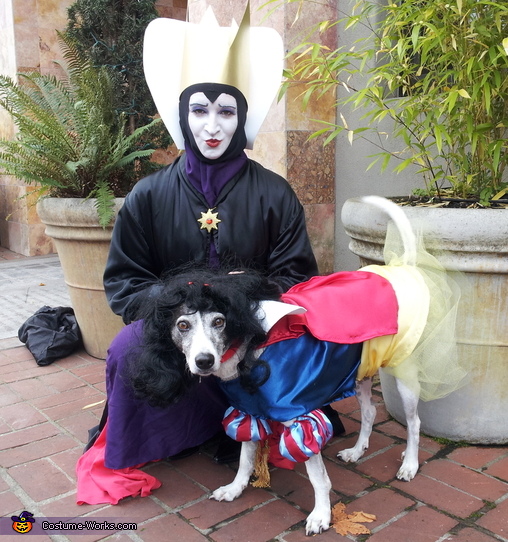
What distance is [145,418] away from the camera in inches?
104

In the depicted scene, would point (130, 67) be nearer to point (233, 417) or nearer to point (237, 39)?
point (237, 39)

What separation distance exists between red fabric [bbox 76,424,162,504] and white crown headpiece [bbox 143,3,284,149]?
1.55m

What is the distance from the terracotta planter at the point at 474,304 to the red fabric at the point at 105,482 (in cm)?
132

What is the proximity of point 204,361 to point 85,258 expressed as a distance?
2.30 m

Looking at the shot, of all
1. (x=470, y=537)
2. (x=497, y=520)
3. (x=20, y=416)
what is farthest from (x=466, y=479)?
(x=20, y=416)

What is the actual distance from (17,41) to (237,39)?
21.4ft

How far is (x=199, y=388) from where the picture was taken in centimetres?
272

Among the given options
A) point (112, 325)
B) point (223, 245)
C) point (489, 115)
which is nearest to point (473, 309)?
point (489, 115)

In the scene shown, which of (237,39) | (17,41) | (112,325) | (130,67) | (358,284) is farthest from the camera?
(17,41)

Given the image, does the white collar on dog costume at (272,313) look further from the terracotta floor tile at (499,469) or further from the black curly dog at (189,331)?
the terracotta floor tile at (499,469)

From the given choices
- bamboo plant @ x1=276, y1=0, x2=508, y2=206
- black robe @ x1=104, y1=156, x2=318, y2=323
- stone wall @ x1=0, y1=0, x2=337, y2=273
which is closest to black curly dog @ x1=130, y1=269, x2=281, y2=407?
black robe @ x1=104, y1=156, x2=318, y2=323

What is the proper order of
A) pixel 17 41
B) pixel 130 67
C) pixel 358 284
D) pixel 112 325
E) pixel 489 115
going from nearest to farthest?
1. pixel 358 284
2. pixel 489 115
3. pixel 112 325
4. pixel 130 67
5. pixel 17 41

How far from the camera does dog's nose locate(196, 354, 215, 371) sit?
1933mm

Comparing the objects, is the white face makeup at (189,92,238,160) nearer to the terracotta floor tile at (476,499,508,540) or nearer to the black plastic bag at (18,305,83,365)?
the terracotta floor tile at (476,499,508,540)
